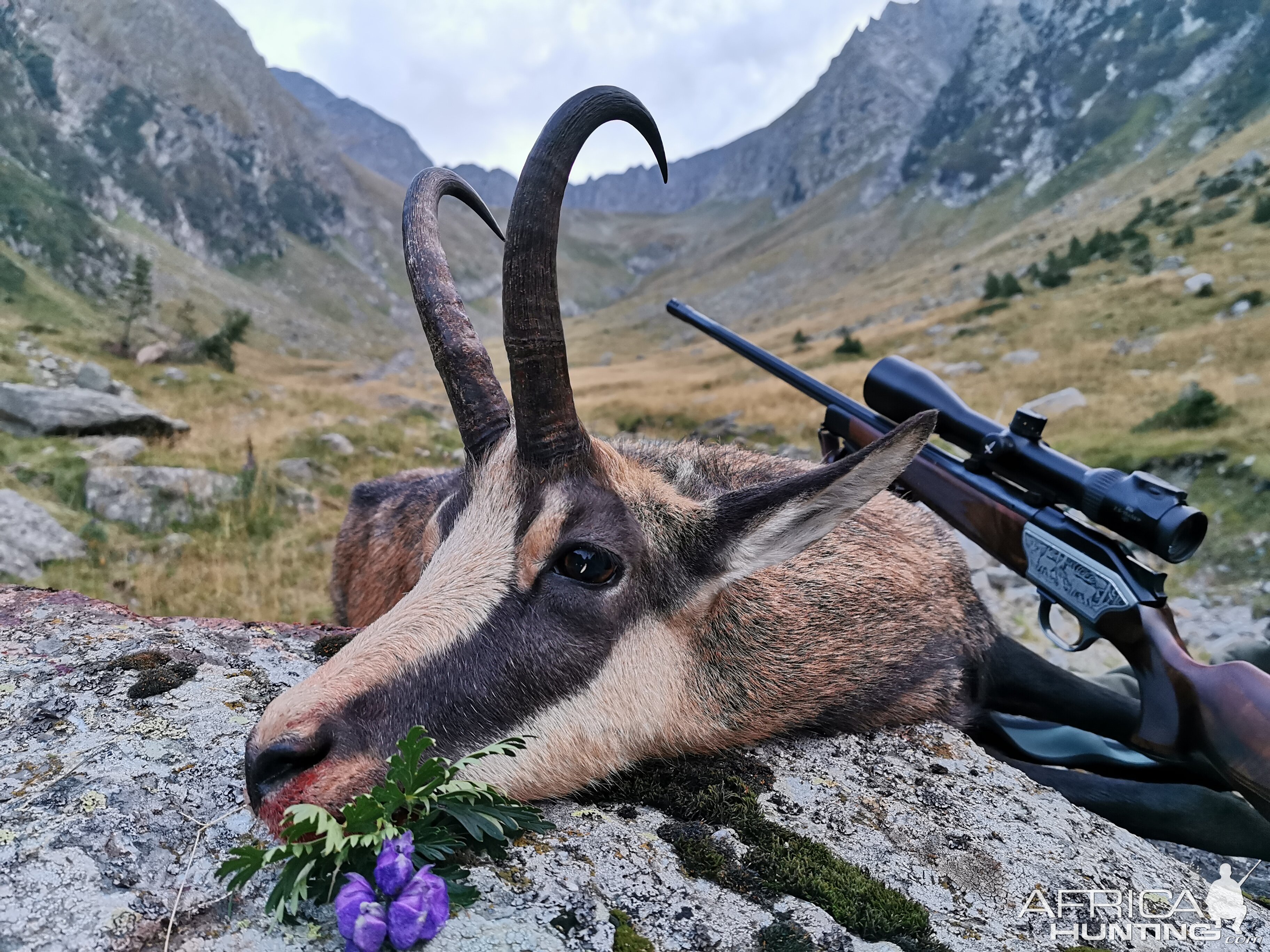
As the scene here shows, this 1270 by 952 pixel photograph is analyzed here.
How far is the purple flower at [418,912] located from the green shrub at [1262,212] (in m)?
54.6

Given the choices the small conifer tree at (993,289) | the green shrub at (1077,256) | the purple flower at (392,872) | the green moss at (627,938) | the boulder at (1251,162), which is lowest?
the green moss at (627,938)

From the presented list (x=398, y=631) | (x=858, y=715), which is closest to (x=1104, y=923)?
(x=858, y=715)

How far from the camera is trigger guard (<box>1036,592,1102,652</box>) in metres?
4.45

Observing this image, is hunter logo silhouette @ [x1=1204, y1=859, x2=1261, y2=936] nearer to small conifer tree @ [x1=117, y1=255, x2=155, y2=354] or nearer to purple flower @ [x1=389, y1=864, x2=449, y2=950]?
purple flower @ [x1=389, y1=864, x2=449, y2=950]

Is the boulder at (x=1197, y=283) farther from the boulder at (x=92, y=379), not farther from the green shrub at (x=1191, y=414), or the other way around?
the boulder at (x=92, y=379)

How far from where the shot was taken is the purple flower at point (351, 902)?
1812 millimetres

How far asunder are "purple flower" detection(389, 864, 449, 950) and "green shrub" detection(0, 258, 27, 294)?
2709 inches

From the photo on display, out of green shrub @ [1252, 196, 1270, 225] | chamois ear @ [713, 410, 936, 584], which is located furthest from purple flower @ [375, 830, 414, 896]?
green shrub @ [1252, 196, 1270, 225]

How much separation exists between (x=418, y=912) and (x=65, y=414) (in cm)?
2036

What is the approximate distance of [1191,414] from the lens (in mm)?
18312

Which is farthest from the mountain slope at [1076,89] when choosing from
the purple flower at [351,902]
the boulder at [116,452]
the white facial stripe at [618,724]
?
the purple flower at [351,902]

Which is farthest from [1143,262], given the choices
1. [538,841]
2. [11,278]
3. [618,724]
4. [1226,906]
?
[11,278]

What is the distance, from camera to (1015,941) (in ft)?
8.13

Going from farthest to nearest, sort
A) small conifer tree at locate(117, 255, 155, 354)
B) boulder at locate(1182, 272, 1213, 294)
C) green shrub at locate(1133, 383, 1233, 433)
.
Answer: small conifer tree at locate(117, 255, 155, 354) → boulder at locate(1182, 272, 1213, 294) → green shrub at locate(1133, 383, 1233, 433)
